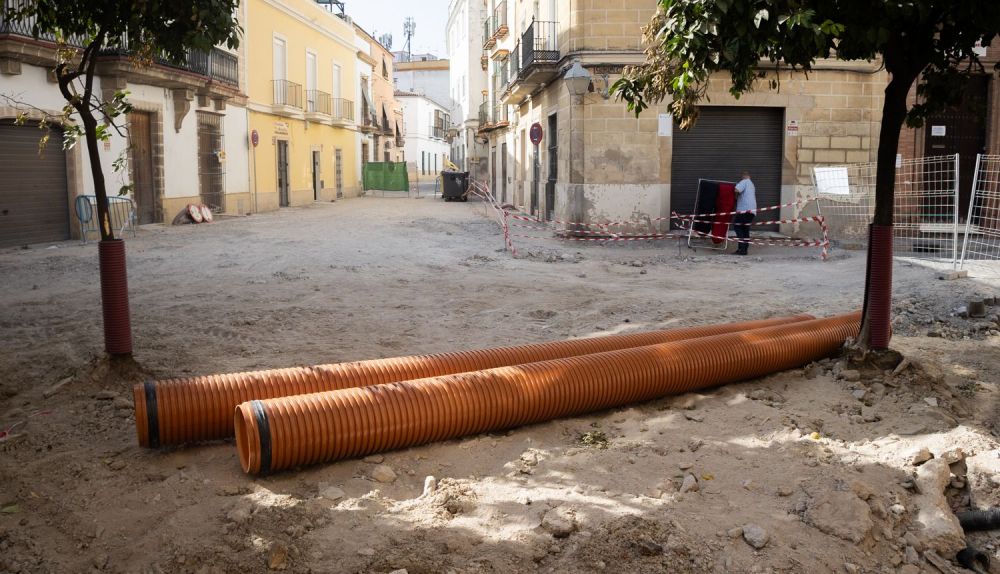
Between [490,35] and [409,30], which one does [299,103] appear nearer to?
[490,35]

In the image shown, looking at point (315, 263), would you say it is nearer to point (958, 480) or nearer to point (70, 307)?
point (70, 307)

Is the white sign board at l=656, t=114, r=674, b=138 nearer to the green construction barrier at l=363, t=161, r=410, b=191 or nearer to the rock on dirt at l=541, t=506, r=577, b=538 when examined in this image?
the rock on dirt at l=541, t=506, r=577, b=538

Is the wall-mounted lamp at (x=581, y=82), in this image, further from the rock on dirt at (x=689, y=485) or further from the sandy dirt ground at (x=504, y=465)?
the rock on dirt at (x=689, y=485)

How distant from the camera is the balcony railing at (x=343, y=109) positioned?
115 ft

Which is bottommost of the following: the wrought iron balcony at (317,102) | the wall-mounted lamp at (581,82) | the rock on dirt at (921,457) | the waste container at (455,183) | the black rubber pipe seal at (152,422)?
the rock on dirt at (921,457)

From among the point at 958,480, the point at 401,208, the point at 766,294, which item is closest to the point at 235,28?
the point at 958,480

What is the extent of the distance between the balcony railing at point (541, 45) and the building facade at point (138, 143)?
6817mm

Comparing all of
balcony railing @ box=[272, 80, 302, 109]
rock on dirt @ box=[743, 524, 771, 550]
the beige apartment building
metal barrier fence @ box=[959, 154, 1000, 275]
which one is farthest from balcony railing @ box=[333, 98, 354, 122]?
rock on dirt @ box=[743, 524, 771, 550]

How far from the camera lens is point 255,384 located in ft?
16.0

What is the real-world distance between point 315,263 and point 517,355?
23.6 ft

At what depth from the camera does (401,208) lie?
93.7ft

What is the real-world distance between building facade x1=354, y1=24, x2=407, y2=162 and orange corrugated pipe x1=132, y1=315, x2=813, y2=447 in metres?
34.5

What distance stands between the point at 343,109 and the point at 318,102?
3669 millimetres

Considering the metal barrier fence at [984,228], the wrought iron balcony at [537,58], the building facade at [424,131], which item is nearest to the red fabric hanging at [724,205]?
the metal barrier fence at [984,228]
